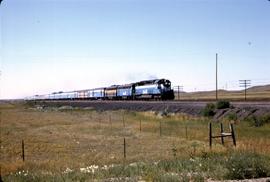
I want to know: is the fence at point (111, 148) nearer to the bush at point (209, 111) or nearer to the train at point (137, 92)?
the bush at point (209, 111)

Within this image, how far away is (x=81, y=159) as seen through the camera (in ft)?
70.6

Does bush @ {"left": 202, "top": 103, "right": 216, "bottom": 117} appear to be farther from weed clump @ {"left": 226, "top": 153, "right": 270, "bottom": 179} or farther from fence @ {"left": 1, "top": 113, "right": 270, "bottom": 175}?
weed clump @ {"left": 226, "top": 153, "right": 270, "bottom": 179}

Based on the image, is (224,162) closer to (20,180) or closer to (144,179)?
(144,179)

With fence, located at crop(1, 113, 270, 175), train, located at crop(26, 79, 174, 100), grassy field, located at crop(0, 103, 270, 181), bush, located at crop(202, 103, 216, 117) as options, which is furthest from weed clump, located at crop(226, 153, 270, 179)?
train, located at crop(26, 79, 174, 100)

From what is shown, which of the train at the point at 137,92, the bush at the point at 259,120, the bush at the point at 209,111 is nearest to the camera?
the bush at the point at 259,120

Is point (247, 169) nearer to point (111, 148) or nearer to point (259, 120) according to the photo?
point (111, 148)

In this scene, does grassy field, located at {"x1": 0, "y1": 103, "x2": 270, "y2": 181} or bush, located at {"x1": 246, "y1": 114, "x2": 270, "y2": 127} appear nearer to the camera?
grassy field, located at {"x1": 0, "y1": 103, "x2": 270, "y2": 181}

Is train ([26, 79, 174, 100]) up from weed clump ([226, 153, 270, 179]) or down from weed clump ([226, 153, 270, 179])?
up

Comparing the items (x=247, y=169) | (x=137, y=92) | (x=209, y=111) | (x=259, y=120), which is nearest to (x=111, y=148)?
(x=247, y=169)

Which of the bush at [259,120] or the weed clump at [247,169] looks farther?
the bush at [259,120]

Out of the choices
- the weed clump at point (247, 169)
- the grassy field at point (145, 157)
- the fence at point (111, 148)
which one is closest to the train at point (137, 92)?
the grassy field at point (145, 157)

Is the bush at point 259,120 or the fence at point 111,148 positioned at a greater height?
the bush at point 259,120

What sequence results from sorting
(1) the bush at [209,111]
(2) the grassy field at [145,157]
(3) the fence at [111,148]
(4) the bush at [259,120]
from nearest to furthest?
(2) the grassy field at [145,157], (3) the fence at [111,148], (4) the bush at [259,120], (1) the bush at [209,111]

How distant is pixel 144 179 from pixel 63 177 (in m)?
2.41
